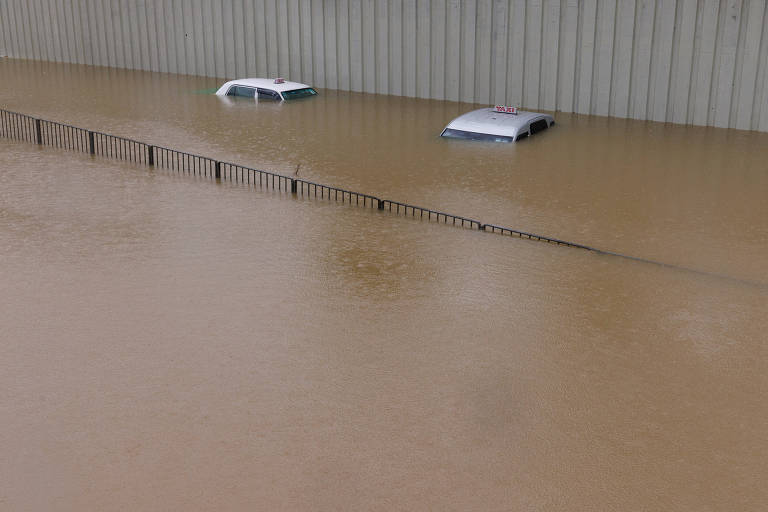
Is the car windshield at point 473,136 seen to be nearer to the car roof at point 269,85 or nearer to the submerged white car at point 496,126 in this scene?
the submerged white car at point 496,126

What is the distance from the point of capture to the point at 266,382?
8.42 m

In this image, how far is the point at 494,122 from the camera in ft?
60.5

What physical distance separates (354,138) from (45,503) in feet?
43.5

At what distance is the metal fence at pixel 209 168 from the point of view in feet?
43.2

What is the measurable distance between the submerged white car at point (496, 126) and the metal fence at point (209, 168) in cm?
450

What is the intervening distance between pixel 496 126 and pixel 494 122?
0.72 ft

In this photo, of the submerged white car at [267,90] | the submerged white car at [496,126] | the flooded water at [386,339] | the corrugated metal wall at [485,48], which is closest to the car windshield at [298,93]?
the submerged white car at [267,90]

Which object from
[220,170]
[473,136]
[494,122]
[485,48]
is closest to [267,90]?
[485,48]

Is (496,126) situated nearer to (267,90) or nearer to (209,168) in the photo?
(209,168)

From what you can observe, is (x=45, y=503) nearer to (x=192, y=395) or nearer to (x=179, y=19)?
(x=192, y=395)

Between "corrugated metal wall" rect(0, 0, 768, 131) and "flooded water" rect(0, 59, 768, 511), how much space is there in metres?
3.48

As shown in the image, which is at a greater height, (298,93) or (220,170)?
(298,93)

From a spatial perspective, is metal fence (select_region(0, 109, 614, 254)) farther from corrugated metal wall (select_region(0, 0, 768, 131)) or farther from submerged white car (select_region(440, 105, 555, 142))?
corrugated metal wall (select_region(0, 0, 768, 131))

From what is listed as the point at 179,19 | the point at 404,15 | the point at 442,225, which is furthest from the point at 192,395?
the point at 179,19
